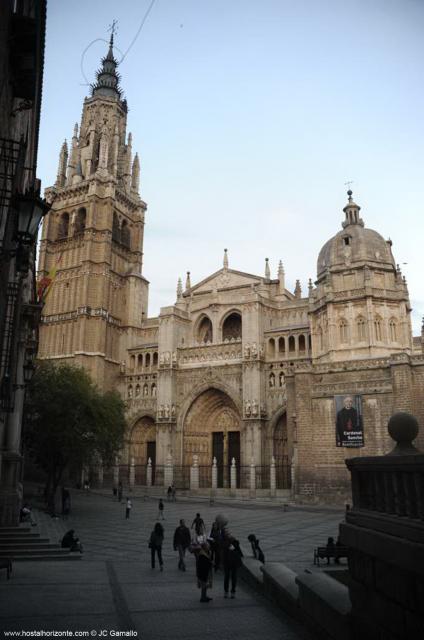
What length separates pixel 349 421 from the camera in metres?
28.6

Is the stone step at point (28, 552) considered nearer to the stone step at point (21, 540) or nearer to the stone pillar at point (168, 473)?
Answer: the stone step at point (21, 540)

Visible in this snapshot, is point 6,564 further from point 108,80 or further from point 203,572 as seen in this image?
point 108,80

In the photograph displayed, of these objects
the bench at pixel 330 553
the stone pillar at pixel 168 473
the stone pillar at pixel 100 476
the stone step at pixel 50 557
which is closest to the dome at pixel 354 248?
the stone pillar at pixel 168 473

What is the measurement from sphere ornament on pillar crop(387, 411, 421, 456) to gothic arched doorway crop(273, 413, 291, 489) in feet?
110

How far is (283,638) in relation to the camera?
247 inches

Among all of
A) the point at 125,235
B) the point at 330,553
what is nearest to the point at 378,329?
the point at 330,553

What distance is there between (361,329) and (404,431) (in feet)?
99.2

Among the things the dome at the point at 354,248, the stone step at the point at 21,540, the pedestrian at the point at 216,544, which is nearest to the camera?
the pedestrian at the point at 216,544

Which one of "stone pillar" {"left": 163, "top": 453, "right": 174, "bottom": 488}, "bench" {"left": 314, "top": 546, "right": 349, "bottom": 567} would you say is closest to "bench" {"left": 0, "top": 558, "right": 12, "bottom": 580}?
"bench" {"left": 314, "top": 546, "right": 349, "bottom": 567}

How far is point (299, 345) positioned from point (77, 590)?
31739 mm

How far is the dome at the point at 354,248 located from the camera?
36250 millimetres

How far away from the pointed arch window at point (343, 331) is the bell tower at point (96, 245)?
21.2 m

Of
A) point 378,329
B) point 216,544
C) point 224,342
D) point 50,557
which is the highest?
point 224,342

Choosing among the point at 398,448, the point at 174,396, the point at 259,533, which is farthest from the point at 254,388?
the point at 398,448
